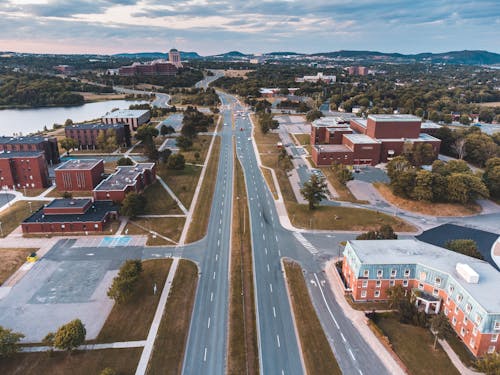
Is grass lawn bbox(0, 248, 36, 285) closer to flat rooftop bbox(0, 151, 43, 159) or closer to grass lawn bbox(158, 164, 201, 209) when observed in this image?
grass lawn bbox(158, 164, 201, 209)

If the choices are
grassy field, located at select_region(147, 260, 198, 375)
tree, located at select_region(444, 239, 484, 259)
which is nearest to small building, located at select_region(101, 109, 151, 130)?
grassy field, located at select_region(147, 260, 198, 375)

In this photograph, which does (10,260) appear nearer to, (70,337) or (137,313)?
(137,313)

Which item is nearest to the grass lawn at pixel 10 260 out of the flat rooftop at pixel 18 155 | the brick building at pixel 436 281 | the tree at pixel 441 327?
the flat rooftop at pixel 18 155

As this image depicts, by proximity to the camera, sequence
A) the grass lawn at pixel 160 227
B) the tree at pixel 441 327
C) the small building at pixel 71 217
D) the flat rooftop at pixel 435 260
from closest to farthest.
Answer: the tree at pixel 441 327
the flat rooftop at pixel 435 260
the grass lawn at pixel 160 227
the small building at pixel 71 217

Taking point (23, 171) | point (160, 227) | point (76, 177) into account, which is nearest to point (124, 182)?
point (76, 177)

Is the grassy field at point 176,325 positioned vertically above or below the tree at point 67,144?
below

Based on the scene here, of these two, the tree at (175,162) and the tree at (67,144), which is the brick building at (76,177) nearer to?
the tree at (175,162)

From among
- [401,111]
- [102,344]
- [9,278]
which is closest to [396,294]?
[102,344]

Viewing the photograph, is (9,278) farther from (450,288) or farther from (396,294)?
(450,288)
